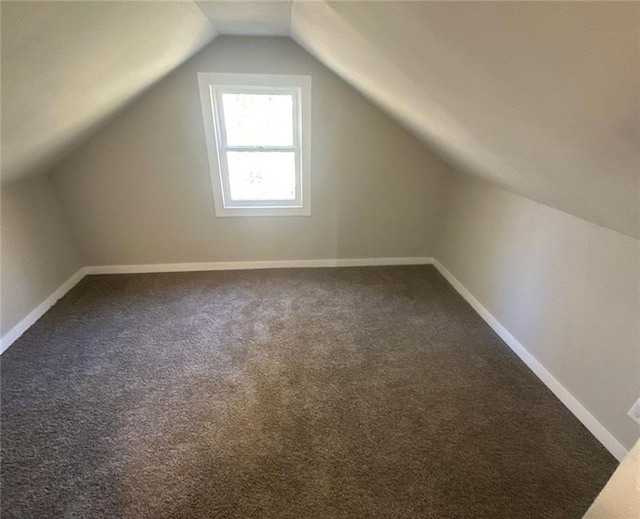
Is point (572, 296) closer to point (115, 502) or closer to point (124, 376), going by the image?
point (115, 502)

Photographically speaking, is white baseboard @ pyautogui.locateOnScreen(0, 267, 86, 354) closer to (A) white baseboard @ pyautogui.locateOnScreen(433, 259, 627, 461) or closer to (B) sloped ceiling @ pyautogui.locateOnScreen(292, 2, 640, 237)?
(B) sloped ceiling @ pyautogui.locateOnScreen(292, 2, 640, 237)

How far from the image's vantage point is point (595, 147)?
88 cm

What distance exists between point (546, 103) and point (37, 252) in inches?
124

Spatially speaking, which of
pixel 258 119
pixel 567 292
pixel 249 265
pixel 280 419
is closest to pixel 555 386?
pixel 567 292

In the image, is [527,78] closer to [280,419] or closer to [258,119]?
[280,419]

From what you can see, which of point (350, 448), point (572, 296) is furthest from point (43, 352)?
point (572, 296)

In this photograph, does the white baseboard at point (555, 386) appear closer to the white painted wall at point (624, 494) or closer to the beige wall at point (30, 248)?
the white painted wall at point (624, 494)

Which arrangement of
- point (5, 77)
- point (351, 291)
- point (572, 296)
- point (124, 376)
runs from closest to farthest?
point (5, 77) < point (572, 296) < point (124, 376) < point (351, 291)

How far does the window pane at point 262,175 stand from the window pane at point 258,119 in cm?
11

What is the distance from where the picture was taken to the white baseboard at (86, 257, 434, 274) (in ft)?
10.1

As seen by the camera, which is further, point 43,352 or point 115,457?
point 43,352

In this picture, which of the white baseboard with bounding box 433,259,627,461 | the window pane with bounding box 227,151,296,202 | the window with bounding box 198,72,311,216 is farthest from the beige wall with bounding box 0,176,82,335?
the white baseboard with bounding box 433,259,627,461

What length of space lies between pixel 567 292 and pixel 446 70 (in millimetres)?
1421

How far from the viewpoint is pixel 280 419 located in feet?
5.49
